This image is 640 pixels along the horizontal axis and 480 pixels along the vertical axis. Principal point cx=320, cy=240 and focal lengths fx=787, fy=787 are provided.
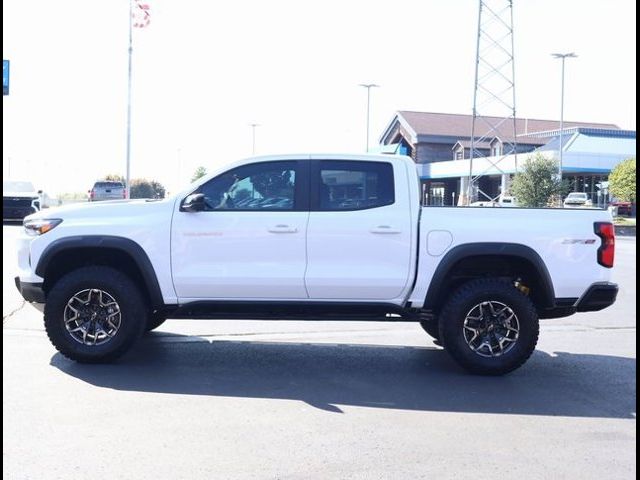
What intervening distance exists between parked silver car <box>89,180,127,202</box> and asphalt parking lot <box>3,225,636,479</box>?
25980 millimetres

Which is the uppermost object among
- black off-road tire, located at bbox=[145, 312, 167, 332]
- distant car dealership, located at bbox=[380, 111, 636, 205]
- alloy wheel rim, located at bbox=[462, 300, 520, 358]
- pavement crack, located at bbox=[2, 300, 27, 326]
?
distant car dealership, located at bbox=[380, 111, 636, 205]

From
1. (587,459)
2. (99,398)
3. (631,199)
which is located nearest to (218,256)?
(99,398)

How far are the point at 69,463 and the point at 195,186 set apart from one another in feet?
10.2

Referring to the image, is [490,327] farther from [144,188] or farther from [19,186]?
[144,188]

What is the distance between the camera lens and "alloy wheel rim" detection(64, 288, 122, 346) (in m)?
6.96

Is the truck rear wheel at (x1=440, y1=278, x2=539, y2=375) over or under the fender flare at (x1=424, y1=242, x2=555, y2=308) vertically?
under

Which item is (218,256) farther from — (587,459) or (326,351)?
(587,459)

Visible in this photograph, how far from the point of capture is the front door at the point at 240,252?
22.6 feet

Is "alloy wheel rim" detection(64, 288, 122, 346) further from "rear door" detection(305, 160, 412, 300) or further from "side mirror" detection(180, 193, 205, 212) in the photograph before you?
"rear door" detection(305, 160, 412, 300)

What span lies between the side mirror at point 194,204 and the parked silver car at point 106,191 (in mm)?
27567

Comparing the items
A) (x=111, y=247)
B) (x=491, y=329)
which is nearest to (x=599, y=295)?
(x=491, y=329)

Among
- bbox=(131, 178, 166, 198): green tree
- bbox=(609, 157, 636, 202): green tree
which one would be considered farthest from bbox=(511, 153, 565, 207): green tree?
bbox=(131, 178, 166, 198): green tree

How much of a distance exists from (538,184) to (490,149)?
19.6m

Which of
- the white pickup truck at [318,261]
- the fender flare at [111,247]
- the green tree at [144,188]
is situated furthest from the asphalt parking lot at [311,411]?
the green tree at [144,188]
